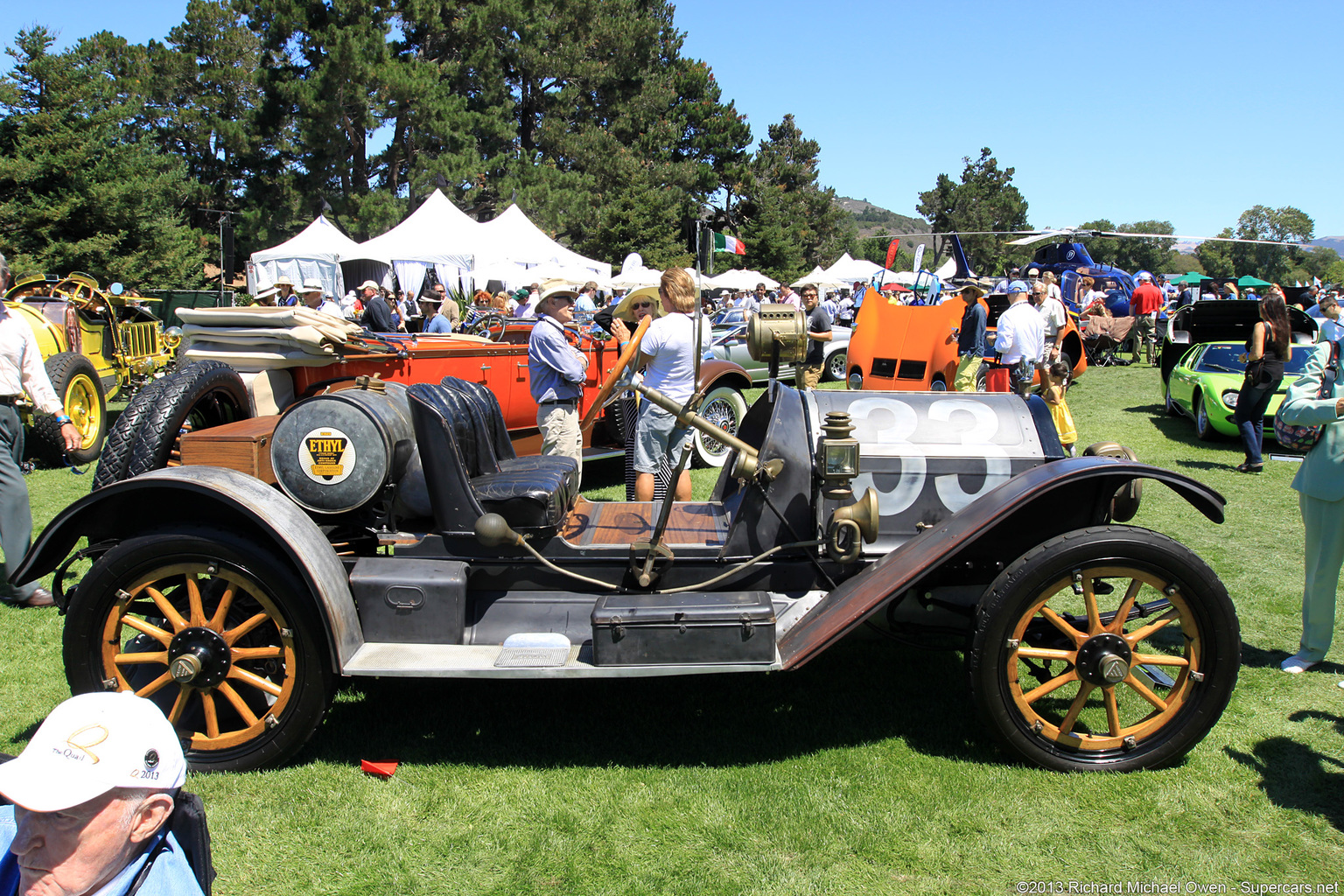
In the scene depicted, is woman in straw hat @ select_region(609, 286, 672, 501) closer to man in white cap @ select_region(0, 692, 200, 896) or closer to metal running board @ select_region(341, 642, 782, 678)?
Answer: metal running board @ select_region(341, 642, 782, 678)

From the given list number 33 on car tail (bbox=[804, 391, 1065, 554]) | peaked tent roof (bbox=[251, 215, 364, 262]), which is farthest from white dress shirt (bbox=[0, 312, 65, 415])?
peaked tent roof (bbox=[251, 215, 364, 262])

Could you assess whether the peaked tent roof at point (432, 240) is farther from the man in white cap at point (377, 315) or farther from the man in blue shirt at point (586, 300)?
the man in white cap at point (377, 315)

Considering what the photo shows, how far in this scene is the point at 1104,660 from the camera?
297cm

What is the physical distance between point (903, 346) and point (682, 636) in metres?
8.09

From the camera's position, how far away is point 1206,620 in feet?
9.62

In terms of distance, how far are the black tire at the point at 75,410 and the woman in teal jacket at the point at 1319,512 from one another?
31.4 feet

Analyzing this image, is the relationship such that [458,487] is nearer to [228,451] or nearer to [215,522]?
[215,522]

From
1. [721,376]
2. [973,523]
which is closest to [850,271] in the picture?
[721,376]

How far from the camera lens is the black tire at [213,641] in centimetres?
297

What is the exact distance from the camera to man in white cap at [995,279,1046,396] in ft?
30.9

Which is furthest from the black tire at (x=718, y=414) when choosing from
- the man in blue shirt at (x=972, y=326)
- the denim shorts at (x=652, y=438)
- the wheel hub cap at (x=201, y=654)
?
the wheel hub cap at (x=201, y=654)

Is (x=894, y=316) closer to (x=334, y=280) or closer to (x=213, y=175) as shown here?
(x=334, y=280)

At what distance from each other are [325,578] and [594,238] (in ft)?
129

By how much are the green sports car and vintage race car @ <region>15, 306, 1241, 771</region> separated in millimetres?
7132
